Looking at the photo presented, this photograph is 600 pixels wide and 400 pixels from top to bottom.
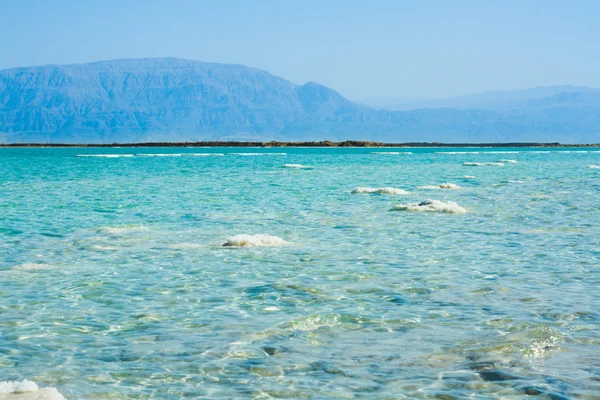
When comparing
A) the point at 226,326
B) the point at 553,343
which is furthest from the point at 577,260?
the point at 226,326

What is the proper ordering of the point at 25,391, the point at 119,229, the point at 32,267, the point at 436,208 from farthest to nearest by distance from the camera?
the point at 436,208, the point at 119,229, the point at 32,267, the point at 25,391

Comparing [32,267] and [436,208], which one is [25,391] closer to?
[32,267]

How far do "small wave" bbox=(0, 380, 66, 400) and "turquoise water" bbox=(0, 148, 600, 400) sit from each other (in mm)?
260

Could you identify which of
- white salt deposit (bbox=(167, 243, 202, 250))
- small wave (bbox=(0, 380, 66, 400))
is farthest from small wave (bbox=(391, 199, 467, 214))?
small wave (bbox=(0, 380, 66, 400))

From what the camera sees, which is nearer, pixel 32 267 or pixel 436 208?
pixel 32 267

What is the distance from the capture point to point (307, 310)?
10914mm

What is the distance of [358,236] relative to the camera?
63.0 feet

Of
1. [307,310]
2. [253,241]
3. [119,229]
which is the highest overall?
[253,241]

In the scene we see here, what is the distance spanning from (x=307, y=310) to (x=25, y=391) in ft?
15.0

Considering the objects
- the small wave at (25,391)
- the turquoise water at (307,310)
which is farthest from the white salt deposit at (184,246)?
the small wave at (25,391)

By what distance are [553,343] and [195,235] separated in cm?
1201

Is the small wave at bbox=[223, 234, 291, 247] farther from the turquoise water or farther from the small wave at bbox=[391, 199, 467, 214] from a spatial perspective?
the small wave at bbox=[391, 199, 467, 214]

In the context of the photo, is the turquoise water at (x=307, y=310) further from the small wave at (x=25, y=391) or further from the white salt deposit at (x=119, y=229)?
the small wave at (x=25, y=391)

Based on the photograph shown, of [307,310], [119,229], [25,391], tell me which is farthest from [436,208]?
[25,391]
